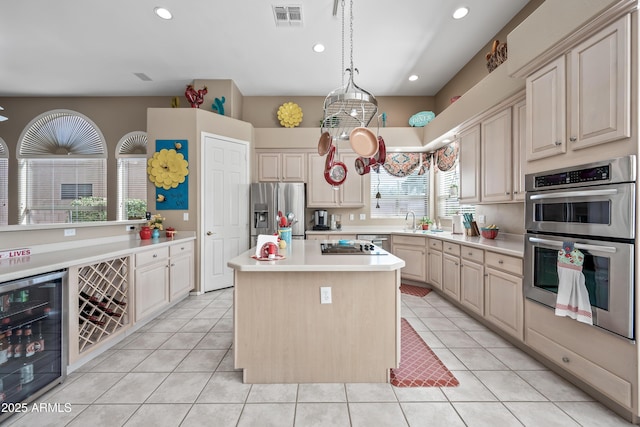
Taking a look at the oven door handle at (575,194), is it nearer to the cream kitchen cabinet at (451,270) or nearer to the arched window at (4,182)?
the cream kitchen cabinet at (451,270)

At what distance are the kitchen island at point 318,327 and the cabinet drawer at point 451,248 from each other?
1754 millimetres

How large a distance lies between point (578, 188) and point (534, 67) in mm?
1050

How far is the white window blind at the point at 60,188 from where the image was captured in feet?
16.1

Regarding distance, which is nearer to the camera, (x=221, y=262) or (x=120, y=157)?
(x=221, y=262)

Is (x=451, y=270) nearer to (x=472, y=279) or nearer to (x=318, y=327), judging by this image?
(x=472, y=279)

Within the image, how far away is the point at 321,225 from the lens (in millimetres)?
4707

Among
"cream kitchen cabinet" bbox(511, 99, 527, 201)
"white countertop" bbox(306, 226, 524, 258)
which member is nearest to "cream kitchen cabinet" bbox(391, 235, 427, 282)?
"white countertop" bbox(306, 226, 524, 258)

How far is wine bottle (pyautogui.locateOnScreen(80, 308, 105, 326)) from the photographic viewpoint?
2.19 metres

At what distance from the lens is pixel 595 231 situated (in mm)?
1625

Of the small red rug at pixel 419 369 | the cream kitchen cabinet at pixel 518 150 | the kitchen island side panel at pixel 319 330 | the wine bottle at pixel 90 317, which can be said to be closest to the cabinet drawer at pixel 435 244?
the cream kitchen cabinet at pixel 518 150

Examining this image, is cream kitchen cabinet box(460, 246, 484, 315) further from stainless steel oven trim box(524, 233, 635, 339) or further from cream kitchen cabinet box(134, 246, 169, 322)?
cream kitchen cabinet box(134, 246, 169, 322)

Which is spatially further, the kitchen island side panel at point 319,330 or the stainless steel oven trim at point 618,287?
the kitchen island side panel at point 319,330

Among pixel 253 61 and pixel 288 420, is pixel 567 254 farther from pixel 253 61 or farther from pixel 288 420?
pixel 253 61

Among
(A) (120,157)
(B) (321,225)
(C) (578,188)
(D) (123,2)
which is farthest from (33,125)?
(C) (578,188)
